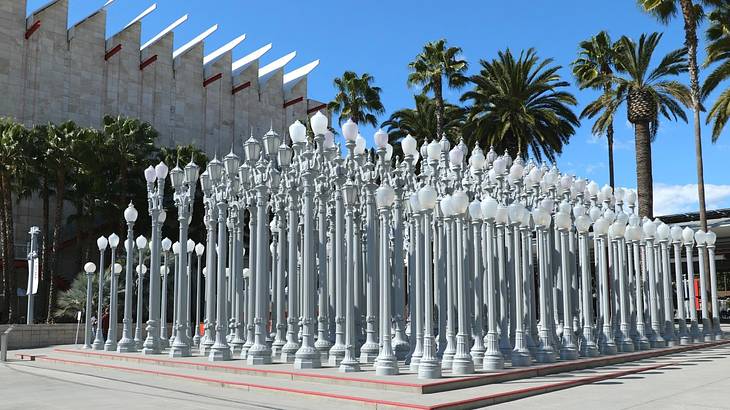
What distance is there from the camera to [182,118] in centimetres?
5544

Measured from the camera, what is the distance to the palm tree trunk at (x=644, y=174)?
3288 centimetres

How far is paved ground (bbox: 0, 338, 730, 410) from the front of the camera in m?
10.7

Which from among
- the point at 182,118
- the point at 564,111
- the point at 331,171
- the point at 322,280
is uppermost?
the point at 182,118

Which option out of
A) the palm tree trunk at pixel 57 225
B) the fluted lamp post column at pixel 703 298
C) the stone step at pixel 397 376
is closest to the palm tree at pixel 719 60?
the fluted lamp post column at pixel 703 298

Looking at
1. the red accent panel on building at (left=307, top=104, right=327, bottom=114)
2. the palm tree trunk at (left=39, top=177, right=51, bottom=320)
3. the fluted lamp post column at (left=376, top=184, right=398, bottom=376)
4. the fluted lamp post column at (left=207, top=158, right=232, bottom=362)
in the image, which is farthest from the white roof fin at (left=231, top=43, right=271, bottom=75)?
the fluted lamp post column at (left=376, top=184, right=398, bottom=376)

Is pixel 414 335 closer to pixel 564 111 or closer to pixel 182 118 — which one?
pixel 564 111

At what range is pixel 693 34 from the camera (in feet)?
107

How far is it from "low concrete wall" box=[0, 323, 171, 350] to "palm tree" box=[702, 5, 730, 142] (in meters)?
29.4

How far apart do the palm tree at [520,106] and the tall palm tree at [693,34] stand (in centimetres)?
560

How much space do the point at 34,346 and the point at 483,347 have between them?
74.4ft

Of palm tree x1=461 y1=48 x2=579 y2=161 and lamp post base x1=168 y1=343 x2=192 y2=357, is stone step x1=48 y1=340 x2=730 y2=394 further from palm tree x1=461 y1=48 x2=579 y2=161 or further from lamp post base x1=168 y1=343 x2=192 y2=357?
palm tree x1=461 y1=48 x2=579 y2=161

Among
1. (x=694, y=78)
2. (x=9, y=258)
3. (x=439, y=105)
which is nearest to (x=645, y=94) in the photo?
(x=694, y=78)

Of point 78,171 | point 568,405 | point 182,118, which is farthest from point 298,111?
point 568,405

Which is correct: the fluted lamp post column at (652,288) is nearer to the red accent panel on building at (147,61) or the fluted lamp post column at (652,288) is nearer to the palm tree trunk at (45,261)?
the palm tree trunk at (45,261)
